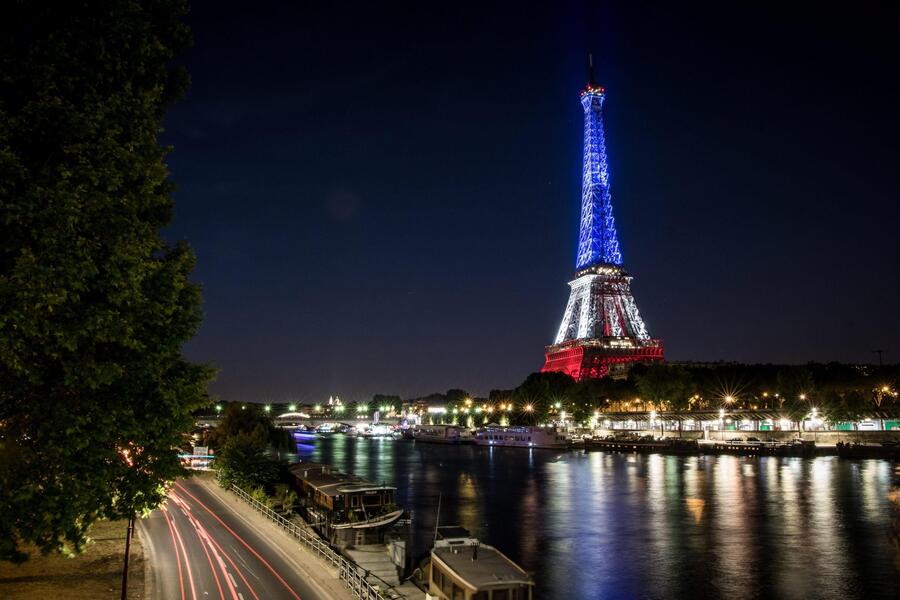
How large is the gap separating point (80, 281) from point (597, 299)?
16476 cm

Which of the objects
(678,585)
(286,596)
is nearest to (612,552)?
(678,585)

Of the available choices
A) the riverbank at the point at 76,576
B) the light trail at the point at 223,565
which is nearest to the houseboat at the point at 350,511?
the light trail at the point at 223,565

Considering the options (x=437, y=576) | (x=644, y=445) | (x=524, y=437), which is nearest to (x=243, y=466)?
(x=437, y=576)

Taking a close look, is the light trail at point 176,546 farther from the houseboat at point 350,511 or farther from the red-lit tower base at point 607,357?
the red-lit tower base at point 607,357

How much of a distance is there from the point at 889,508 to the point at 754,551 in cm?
1687

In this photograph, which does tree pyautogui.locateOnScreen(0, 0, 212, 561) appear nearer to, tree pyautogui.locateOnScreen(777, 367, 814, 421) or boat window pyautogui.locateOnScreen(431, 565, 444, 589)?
boat window pyautogui.locateOnScreen(431, 565, 444, 589)

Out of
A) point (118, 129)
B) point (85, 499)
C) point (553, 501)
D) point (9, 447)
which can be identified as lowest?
point (553, 501)

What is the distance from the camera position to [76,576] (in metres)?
22.7

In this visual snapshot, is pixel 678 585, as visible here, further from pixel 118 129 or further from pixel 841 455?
pixel 841 455

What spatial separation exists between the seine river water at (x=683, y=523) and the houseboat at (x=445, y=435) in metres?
60.7

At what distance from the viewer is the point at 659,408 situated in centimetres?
12512

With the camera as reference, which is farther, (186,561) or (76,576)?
(186,561)

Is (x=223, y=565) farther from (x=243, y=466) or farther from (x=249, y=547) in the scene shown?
(x=243, y=466)

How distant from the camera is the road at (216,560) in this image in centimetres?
2198
